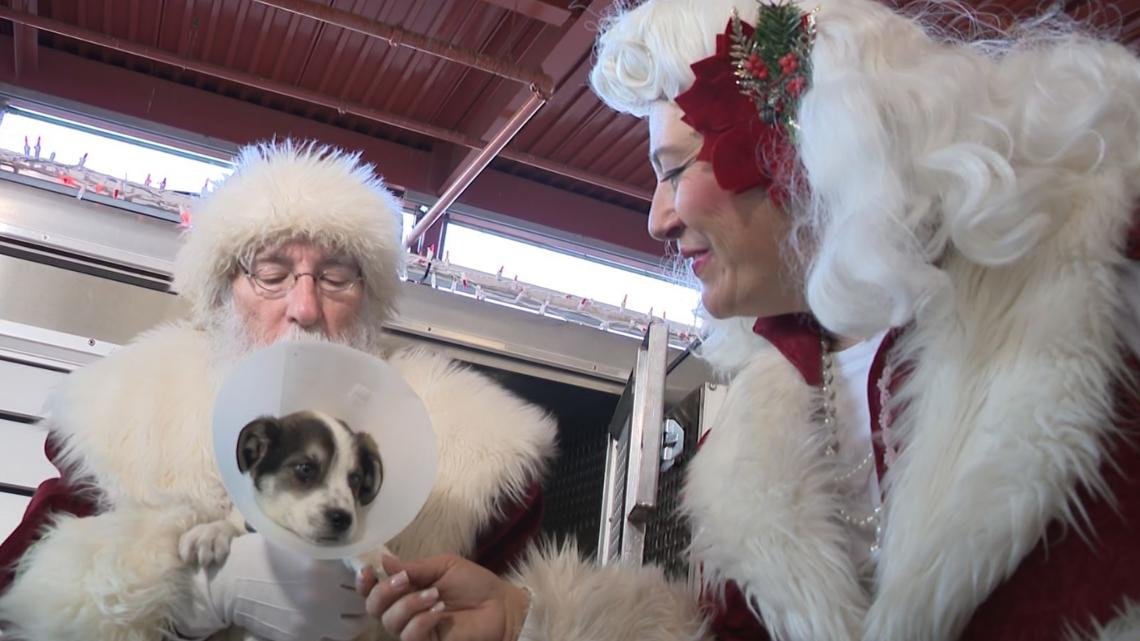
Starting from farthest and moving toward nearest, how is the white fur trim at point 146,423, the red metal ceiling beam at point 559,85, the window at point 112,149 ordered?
1. the window at point 112,149
2. the red metal ceiling beam at point 559,85
3. the white fur trim at point 146,423

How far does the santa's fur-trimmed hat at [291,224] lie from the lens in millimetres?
1547

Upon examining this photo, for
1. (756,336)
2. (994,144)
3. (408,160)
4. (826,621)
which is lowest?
(826,621)

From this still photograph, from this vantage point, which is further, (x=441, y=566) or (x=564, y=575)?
(x=564, y=575)

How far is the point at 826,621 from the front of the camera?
1001 mm

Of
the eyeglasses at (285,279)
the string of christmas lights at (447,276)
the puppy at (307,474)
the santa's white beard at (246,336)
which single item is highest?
the string of christmas lights at (447,276)

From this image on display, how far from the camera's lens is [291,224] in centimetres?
154

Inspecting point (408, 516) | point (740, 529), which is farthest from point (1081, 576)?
point (408, 516)

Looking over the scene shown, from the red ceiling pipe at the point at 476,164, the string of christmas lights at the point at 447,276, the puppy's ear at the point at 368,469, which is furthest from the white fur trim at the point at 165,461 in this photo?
the red ceiling pipe at the point at 476,164

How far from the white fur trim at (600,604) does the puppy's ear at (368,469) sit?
0.88 ft

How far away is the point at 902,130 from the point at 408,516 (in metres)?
0.66

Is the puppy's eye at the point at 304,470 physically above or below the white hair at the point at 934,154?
below

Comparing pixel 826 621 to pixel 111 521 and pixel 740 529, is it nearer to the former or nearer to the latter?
pixel 740 529

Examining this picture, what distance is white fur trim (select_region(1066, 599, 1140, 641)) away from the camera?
821 mm

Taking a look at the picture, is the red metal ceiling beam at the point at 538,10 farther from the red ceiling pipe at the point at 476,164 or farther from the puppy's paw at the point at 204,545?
the puppy's paw at the point at 204,545
